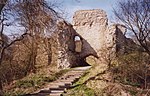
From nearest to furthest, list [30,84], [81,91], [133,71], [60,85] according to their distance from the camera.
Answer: [81,91] → [60,85] → [30,84] → [133,71]

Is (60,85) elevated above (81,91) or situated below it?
above

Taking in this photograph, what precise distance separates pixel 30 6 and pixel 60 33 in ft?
34.0

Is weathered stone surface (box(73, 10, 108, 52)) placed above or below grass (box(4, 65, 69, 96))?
above

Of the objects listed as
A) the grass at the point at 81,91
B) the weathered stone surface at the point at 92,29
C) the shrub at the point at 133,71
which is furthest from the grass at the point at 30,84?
the weathered stone surface at the point at 92,29

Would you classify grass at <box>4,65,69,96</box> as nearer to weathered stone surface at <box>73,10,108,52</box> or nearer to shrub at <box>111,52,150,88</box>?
shrub at <box>111,52,150,88</box>

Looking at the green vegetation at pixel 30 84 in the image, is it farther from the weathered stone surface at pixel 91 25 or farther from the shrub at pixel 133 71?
the weathered stone surface at pixel 91 25

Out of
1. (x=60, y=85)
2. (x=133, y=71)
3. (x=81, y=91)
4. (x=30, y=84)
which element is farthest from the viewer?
(x=133, y=71)

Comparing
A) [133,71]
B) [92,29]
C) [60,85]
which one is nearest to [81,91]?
[60,85]

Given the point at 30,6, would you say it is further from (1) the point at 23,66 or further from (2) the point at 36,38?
(1) the point at 23,66

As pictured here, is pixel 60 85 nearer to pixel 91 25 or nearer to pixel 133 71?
pixel 133 71

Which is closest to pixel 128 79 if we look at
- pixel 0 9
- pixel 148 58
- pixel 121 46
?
pixel 148 58

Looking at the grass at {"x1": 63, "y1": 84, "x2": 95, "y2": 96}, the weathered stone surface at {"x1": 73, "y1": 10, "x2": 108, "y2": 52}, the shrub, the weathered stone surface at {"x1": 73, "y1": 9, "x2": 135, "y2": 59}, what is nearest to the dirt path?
the grass at {"x1": 63, "y1": 84, "x2": 95, "y2": 96}

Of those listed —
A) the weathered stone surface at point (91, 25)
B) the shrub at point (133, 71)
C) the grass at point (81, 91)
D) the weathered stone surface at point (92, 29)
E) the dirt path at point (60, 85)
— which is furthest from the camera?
the weathered stone surface at point (91, 25)

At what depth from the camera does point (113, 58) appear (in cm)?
2014
